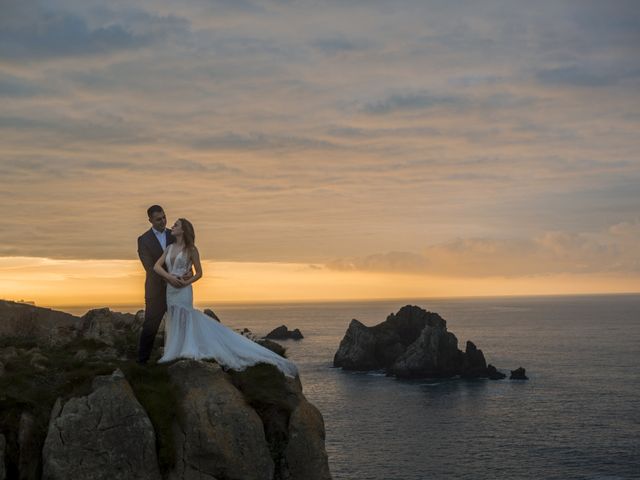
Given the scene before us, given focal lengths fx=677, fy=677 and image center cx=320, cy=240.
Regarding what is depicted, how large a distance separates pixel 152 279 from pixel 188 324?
68.1 inches

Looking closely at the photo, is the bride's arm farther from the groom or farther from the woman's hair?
the groom

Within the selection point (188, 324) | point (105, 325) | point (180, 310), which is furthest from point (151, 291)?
point (105, 325)

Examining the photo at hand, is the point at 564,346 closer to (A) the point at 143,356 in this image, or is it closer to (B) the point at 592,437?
(B) the point at 592,437

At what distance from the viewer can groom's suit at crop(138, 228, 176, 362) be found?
64.2ft

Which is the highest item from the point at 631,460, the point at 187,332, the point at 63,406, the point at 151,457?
the point at 187,332

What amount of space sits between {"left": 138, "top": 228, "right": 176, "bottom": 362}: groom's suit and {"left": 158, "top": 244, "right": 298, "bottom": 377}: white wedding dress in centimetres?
46

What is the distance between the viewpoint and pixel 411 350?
133 meters

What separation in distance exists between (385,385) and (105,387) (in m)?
107

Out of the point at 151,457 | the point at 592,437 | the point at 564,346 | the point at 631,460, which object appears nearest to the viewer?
the point at 151,457

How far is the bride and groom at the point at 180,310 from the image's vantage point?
62.3ft

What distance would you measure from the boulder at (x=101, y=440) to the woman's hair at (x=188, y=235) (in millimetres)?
4410

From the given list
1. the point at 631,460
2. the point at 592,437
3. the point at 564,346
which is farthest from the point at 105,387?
the point at 564,346

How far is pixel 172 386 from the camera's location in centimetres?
1762

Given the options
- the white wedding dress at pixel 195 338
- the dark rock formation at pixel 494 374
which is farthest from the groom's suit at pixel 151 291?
the dark rock formation at pixel 494 374
